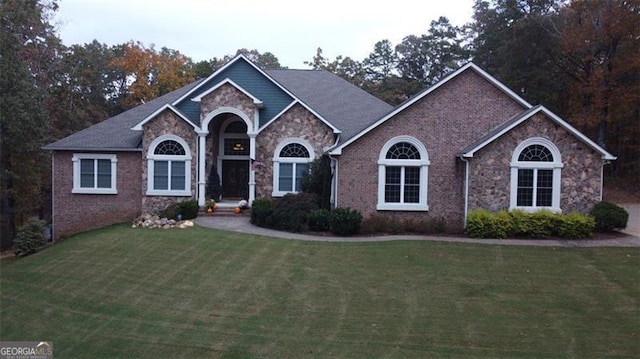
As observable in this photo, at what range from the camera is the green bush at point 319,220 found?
18469 millimetres

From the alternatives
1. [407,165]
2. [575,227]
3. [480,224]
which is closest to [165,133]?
[407,165]

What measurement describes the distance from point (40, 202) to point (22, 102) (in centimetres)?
A: 1133

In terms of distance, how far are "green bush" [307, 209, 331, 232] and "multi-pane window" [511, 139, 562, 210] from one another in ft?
22.2

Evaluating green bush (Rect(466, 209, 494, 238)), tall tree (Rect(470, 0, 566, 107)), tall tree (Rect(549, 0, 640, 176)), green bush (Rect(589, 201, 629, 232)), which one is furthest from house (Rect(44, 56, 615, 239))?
tall tree (Rect(549, 0, 640, 176))

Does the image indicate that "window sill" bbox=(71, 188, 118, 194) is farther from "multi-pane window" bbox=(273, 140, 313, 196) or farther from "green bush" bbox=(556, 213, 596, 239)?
"green bush" bbox=(556, 213, 596, 239)

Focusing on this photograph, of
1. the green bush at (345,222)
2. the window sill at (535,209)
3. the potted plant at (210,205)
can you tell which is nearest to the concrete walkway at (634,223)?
the window sill at (535,209)

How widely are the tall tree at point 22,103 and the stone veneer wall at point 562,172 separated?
885 inches

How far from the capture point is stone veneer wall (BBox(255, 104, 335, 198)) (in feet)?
73.5

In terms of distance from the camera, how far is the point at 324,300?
11.8 meters

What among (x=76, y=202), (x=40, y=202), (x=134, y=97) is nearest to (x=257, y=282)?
(x=76, y=202)

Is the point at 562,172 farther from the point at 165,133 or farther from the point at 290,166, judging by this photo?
the point at 165,133

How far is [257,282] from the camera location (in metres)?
12.9

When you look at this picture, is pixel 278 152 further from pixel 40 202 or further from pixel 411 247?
pixel 40 202

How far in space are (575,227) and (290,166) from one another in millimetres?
11863
